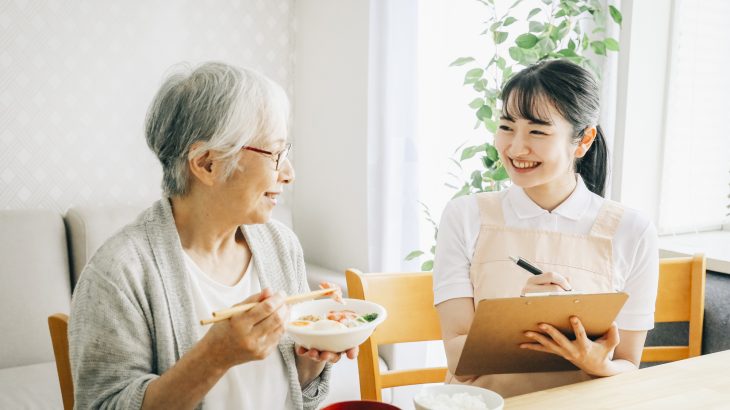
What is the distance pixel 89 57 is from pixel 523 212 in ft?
6.85

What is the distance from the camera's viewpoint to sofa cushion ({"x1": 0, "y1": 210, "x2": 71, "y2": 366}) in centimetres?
234

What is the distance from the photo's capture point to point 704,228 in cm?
256

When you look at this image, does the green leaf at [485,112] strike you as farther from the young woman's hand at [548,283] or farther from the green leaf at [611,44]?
the young woman's hand at [548,283]

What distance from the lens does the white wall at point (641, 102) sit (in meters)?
2.41

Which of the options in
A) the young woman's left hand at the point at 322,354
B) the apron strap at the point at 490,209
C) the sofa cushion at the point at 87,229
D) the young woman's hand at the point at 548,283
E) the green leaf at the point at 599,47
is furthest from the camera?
the sofa cushion at the point at 87,229

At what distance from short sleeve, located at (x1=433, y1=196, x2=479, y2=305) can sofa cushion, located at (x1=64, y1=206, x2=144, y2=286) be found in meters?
1.46

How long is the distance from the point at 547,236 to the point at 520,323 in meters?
0.43

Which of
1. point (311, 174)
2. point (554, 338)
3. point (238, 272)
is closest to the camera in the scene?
point (554, 338)

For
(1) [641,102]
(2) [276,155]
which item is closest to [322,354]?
(2) [276,155]

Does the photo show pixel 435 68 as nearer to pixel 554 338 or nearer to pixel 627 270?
pixel 627 270

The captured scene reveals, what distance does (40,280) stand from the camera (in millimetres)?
2424

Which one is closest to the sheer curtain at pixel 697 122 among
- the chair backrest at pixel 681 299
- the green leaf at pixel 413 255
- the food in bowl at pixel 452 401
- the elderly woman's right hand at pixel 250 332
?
the chair backrest at pixel 681 299

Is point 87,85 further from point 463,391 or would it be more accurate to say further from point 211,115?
point 463,391

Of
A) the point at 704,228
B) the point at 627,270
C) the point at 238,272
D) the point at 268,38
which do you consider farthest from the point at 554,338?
the point at 268,38
